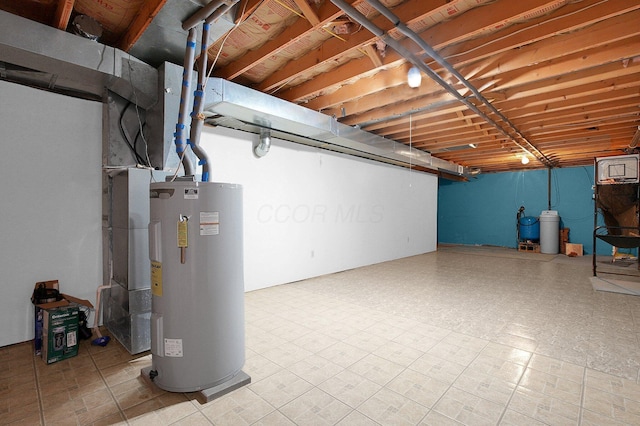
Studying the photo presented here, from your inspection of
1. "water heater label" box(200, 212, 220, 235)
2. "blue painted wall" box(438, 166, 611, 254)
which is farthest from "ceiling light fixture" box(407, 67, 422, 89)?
"blue painted wall" box(438, 166, 611, 254)

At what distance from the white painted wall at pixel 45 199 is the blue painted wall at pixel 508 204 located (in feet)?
32.8

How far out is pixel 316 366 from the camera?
225 cm

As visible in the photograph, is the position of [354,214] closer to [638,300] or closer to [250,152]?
[250,152]

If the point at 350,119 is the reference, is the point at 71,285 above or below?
below

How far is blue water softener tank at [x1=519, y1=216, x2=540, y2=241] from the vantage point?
8.70m

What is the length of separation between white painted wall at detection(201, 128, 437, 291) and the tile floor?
1.00m

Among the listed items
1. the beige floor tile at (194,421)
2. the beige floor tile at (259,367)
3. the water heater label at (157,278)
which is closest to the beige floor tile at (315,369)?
the beige floor tile at (259,367)

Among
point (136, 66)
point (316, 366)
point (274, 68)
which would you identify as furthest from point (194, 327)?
point (274, 68)

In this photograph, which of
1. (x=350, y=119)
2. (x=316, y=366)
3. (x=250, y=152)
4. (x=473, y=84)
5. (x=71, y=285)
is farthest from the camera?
(x=350, y=119)

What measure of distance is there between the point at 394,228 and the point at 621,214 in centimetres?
474

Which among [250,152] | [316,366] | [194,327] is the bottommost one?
[316,366]

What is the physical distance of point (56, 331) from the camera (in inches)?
90.4

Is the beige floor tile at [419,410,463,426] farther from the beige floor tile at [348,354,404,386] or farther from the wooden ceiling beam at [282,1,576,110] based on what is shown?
the wooden ceiling beam at [282,1,576,110]

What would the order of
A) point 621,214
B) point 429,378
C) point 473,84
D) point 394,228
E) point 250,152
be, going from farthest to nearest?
point 394,228
point 621,214
point 250,152
point 473,84
point 429,378
